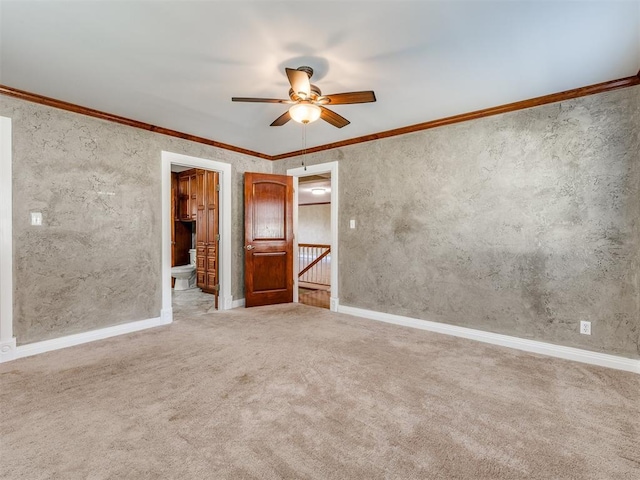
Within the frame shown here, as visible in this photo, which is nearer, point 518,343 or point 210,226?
point 518,343

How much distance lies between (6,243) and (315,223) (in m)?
9.69

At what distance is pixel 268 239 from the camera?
4902 mm

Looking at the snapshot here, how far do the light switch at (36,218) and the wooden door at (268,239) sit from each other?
2.34m

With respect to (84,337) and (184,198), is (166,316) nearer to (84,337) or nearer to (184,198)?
(84,337)

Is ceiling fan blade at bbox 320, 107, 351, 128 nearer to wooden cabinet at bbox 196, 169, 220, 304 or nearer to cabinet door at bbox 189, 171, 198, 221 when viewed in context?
wooden cabinet at bbox 196, 169, 220, 304

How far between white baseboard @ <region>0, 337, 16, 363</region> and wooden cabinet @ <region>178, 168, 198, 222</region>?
A: 3.71m

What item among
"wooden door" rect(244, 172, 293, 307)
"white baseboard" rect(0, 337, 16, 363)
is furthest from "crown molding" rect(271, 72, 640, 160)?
"white baseboard" rect(0, 337, 16, 363)

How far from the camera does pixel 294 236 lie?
16.8ft

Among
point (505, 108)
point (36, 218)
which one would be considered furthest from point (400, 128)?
point (36, 218)

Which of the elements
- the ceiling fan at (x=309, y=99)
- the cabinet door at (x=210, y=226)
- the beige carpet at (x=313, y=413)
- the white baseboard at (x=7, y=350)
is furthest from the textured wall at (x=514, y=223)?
the white baseboard at (x=7, y=350)

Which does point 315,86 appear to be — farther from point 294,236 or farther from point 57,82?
point 294,236

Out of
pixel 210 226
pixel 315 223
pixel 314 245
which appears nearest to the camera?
pixel 210 226

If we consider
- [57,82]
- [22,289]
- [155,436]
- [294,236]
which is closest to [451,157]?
[294,236]

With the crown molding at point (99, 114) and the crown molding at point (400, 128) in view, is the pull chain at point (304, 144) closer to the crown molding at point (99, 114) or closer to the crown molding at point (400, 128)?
the crown molding at point (400, 128)
